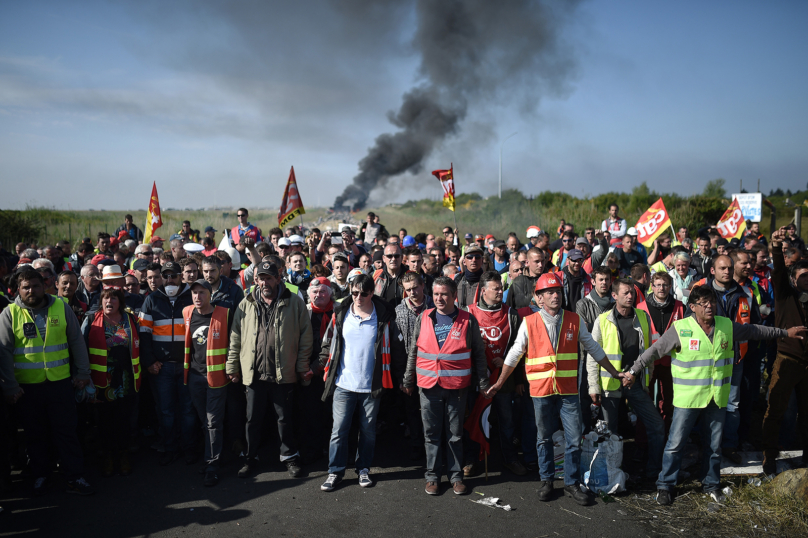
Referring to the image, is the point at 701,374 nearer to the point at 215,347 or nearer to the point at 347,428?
the point at 347,428

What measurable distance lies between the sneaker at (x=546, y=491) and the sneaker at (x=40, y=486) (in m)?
5.04

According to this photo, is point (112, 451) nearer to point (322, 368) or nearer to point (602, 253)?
point (322, 368)

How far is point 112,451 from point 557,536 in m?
4.75

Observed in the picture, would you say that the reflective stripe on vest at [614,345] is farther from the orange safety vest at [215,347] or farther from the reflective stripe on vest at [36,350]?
the reflective stripe on vest at [36,350]

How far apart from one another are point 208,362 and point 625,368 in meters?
4.48

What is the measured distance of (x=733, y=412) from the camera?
211 inches

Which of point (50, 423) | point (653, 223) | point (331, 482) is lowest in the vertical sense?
point (331, 482)

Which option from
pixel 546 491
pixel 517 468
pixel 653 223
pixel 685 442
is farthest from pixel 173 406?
pixel 653 223

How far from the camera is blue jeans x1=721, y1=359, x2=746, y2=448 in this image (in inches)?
211

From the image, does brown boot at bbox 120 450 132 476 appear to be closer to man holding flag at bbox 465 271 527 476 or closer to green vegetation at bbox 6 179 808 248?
man holding flag at bbox 465 271 527 476

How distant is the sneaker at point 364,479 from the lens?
17.1ft

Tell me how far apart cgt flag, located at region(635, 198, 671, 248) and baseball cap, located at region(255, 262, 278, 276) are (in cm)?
980

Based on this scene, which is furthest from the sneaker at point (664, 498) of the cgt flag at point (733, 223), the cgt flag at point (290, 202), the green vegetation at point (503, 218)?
the green vegetation at point (503, 218)

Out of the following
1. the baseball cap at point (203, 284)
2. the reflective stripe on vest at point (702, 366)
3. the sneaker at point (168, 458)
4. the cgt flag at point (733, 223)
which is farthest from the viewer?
the cgt flag at point (733, 223)
